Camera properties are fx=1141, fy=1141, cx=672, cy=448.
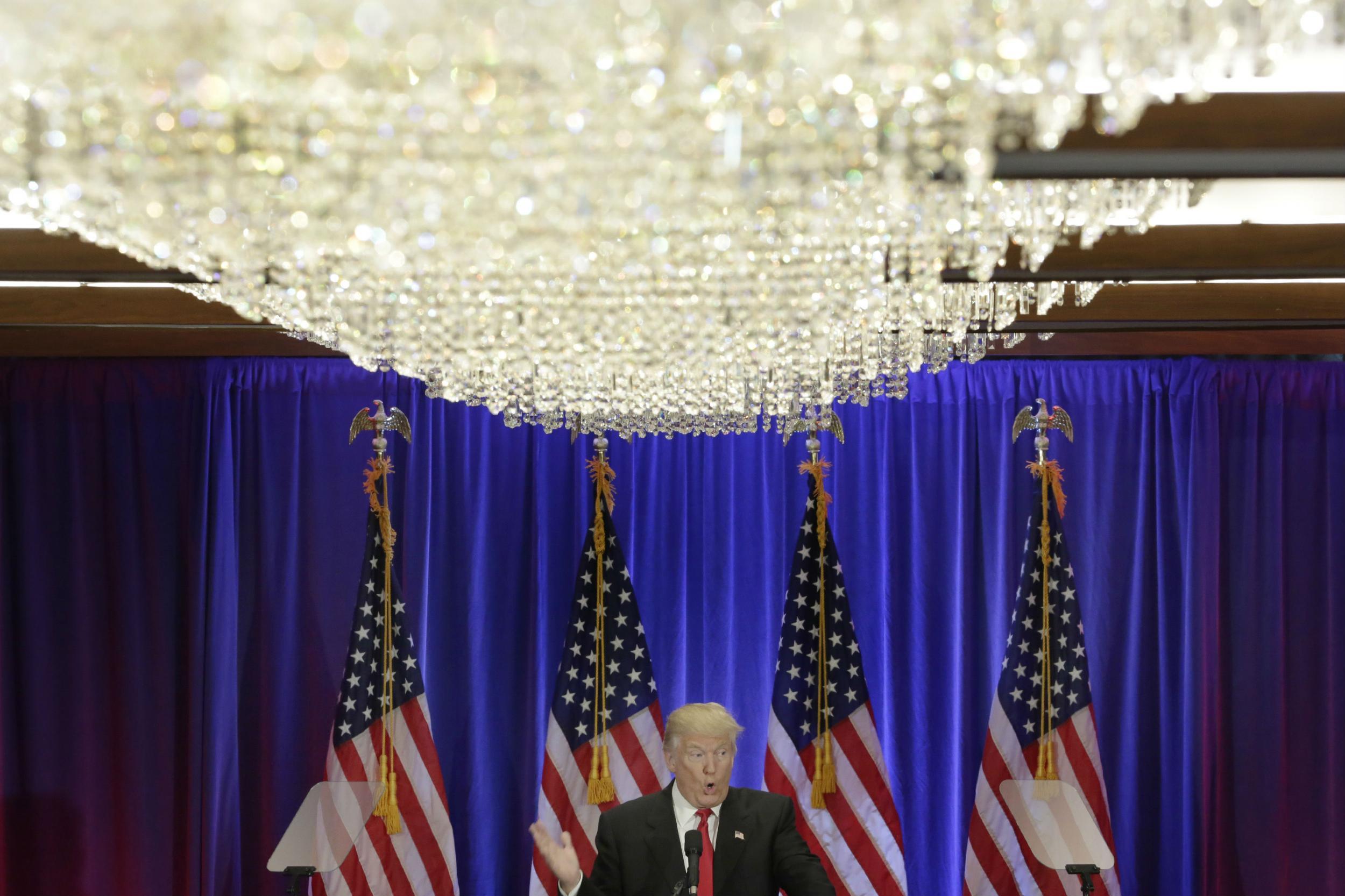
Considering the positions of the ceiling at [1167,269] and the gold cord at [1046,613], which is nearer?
the ceiling at [1167,269]

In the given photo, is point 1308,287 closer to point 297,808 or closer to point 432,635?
point 432,635

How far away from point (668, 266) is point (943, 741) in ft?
15.4

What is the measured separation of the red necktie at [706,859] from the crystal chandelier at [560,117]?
8.83ft

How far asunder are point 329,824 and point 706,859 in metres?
2.08

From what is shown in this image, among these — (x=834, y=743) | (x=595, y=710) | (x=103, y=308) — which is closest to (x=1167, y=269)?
(x=834, y=743)

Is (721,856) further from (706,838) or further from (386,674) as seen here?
(386,674)

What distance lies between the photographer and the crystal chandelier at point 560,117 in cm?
116

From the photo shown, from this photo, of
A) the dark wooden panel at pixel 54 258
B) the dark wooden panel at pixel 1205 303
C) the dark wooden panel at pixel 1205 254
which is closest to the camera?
the dark wooden panel at pixel 1205 254

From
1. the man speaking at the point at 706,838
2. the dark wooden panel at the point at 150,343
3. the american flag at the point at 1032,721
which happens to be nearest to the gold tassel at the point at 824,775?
the american flag at the point at 1032,721

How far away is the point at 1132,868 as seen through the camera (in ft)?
19.1

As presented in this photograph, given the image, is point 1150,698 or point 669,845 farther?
point 1150,698

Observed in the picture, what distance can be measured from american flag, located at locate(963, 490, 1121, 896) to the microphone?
2.56 metres

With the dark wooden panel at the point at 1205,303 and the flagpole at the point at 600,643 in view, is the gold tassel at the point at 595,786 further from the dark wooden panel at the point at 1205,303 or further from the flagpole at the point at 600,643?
the dark wooden panel at the point at 1205,303

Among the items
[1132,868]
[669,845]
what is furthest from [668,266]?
[1132,868]
